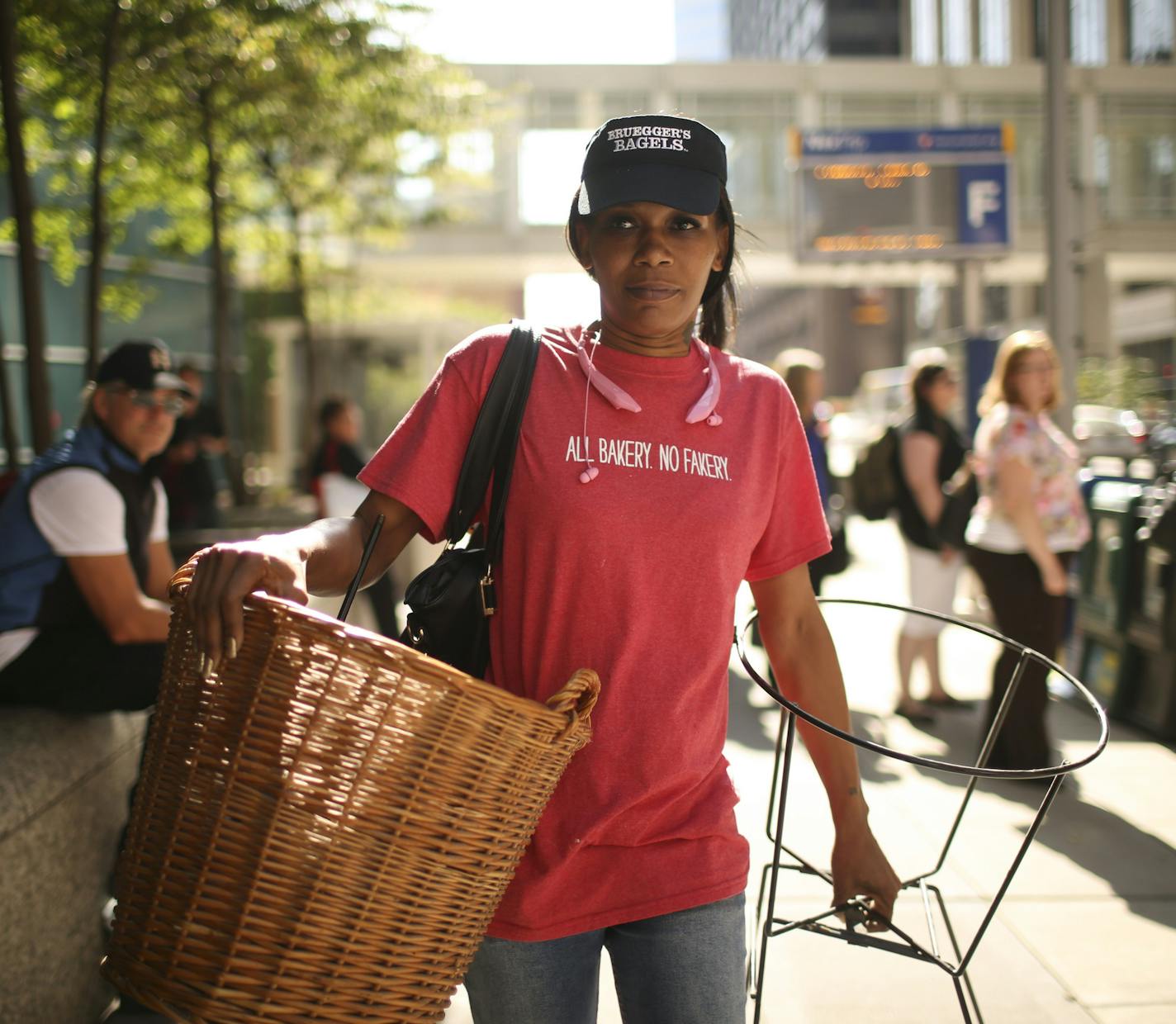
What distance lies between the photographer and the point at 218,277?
37.3ft

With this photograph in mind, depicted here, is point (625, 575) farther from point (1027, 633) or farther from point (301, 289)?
point (301, 289)

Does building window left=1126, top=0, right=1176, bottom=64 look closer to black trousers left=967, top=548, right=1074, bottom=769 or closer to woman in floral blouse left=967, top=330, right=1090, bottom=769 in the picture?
woman in floral blouse left=967, top=330, right=1090, bottom=769

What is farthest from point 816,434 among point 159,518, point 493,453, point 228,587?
point 228,587

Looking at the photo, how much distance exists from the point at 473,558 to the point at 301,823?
0.60 m

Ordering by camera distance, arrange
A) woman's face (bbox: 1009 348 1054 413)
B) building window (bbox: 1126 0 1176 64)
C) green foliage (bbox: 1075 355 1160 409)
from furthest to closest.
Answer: building window (bbox: 1126 0 1176 64) < green foliage (bbox: 1075 355 1160 409) < woman's face (bbox: 1009 348 1054 413)

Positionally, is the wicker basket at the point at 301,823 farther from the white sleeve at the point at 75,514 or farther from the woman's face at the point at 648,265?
the white sleeve at the point at 75,514

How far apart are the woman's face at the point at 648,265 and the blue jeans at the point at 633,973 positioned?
36.8 inches

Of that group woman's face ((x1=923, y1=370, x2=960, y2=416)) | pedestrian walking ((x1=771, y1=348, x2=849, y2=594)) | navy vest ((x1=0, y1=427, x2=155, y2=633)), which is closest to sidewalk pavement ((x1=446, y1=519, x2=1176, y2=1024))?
pedestrian walking ((x1=771, y1=348, x2=849, y2=594))

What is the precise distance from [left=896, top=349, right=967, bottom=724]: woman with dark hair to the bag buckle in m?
5.00

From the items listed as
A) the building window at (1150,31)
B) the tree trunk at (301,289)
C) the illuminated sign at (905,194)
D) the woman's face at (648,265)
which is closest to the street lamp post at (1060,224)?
the illuminated sign at (905,194)

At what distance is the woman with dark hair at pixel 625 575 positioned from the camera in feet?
5.71

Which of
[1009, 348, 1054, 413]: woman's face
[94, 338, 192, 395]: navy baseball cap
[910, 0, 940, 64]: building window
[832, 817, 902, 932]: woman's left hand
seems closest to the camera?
[832, 817, 902, 932]: woman's left hand

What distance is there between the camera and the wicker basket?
1.27 meters

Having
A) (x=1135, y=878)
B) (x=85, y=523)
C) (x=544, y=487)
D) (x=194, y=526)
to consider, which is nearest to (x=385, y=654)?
(x=544, y=487)
